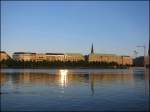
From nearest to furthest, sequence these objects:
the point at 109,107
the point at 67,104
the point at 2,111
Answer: the point at 2,111, the point at 109,107, the point at 67,104

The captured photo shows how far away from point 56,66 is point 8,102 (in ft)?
577

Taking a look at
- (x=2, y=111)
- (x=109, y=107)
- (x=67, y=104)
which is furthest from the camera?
(x=67, y=104)

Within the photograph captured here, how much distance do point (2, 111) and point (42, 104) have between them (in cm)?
329

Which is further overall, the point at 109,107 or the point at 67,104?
the point at 67,104

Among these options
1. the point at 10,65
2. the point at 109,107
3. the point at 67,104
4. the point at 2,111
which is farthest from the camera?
the point at 10,65

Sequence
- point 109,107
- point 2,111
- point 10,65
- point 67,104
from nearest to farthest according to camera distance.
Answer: point 2,111 < point 109,107 < point 67,104 < point 10,65

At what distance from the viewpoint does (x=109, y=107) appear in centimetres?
1942

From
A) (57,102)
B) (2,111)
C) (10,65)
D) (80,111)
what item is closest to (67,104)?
(57,102)

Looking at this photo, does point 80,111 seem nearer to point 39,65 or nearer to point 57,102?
point 57,102

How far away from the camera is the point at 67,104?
2078cm

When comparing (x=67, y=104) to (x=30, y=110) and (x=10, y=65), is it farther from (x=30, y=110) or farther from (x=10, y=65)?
(x=10, y=65)

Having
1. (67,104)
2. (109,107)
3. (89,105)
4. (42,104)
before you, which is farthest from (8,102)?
(109,107)

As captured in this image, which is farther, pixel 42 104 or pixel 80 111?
pixel 42 104

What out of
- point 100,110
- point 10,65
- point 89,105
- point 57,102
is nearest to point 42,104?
point 57,102
